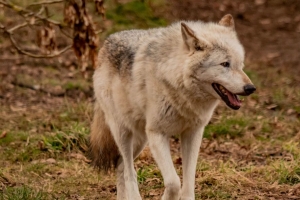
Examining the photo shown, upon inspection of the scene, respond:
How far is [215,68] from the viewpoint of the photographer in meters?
5.16

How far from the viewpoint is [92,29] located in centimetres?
820

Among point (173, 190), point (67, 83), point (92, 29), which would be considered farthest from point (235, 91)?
point (67, 83)

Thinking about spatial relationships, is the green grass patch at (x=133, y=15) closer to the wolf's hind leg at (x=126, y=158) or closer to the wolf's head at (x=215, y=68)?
the wolf's hind leg at (x=126, y=158)

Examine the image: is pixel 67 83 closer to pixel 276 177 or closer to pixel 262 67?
pixel 262 67

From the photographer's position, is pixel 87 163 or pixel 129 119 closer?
pixel 129 119

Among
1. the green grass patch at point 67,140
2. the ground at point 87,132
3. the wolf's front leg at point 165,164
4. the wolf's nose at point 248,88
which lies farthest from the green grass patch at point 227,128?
the wolf's nose at point 248,88

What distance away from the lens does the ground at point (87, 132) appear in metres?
6.55

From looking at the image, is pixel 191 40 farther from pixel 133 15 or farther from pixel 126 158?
pixel 133 15

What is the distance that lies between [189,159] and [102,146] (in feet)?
3.68

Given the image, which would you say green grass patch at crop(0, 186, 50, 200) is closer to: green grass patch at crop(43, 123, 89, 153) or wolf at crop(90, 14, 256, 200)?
wolf at crop(90, 14, 256, 200)

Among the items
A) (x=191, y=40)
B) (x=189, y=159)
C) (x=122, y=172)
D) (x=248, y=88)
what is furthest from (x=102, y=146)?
(x=248, y=88)

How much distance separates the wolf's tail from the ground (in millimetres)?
305

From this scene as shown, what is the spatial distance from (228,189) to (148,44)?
Result: 1.55 m

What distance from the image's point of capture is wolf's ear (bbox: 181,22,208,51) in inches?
206
